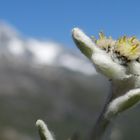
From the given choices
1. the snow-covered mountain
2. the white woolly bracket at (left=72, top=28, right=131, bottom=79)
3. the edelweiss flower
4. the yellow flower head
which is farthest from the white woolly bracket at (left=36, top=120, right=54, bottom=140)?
the snow-covered mountain

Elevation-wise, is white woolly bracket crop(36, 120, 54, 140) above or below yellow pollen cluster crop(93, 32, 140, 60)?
below

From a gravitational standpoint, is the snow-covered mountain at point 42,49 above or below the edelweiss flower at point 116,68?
above

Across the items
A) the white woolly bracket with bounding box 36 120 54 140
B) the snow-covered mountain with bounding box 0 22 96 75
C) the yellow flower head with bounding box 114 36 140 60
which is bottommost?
the white woolly bracket with bounding box 36 120 54 140

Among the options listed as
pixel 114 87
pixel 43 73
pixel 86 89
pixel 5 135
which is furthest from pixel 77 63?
pixel 114 87

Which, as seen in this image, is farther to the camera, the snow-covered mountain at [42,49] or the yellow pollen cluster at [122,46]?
the snow-covered mountain at [42,49]

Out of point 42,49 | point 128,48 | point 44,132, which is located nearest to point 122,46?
point 128,48

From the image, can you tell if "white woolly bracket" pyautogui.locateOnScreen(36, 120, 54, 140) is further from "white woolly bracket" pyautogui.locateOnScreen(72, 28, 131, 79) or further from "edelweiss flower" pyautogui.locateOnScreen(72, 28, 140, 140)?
"white woolly bracket" pyautogui.locateOnScreen(72, 28, 131, 79)

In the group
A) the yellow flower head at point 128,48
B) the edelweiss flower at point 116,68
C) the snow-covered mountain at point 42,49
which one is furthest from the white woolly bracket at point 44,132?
the snow-covered mountain at point 42,49

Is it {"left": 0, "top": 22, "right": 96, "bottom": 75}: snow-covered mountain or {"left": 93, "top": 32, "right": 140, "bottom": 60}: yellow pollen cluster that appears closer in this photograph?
{"left": 93, "top": 32, "right": 140, "bottom": 60}: yellow pollen cluster

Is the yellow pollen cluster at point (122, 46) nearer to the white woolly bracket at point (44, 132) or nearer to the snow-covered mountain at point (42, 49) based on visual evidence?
the white woolly bracket at point (44, 132)

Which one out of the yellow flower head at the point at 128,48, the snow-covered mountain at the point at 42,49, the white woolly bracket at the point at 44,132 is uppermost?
the snow-covered mountain at the point at 42,49
